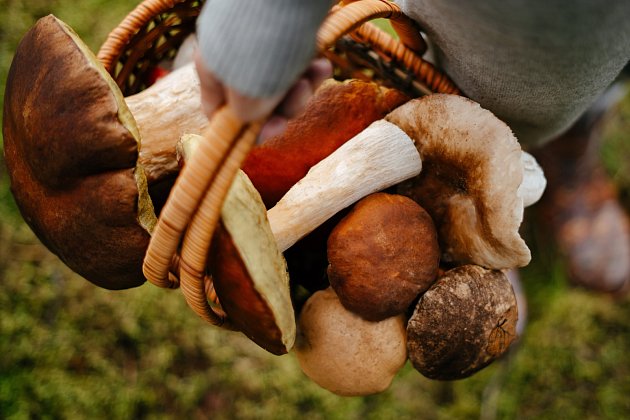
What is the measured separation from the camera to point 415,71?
1021 mm

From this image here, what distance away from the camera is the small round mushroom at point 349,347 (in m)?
0.93

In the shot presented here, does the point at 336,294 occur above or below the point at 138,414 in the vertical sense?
above

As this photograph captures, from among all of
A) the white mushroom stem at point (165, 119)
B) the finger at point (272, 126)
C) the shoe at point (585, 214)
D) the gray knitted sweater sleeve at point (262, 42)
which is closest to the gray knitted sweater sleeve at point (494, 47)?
the gray knitted sweater sleeve at point (262, 42)

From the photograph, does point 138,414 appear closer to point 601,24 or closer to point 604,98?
point 601,24

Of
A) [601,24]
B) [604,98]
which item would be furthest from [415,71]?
[604,98]

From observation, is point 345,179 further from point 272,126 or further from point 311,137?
point 272,126

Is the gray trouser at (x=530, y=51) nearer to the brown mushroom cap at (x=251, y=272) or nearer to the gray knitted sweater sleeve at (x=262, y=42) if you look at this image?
the gray knitted sweater sleeve at (x=262, y=42)

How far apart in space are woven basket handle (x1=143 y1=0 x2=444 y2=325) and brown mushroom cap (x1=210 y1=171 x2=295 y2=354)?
29 millimetres

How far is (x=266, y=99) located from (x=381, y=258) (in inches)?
→ 16.3

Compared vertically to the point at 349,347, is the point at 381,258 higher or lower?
higher

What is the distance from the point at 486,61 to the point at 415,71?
0.20 metres

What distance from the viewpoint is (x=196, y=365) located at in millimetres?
1605

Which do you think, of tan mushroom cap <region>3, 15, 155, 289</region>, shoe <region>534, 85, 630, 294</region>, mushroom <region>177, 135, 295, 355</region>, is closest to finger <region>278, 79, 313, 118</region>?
mushroom <region>177, 135, 295, 355</region>

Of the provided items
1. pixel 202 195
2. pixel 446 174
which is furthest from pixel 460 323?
pixel 202 195
